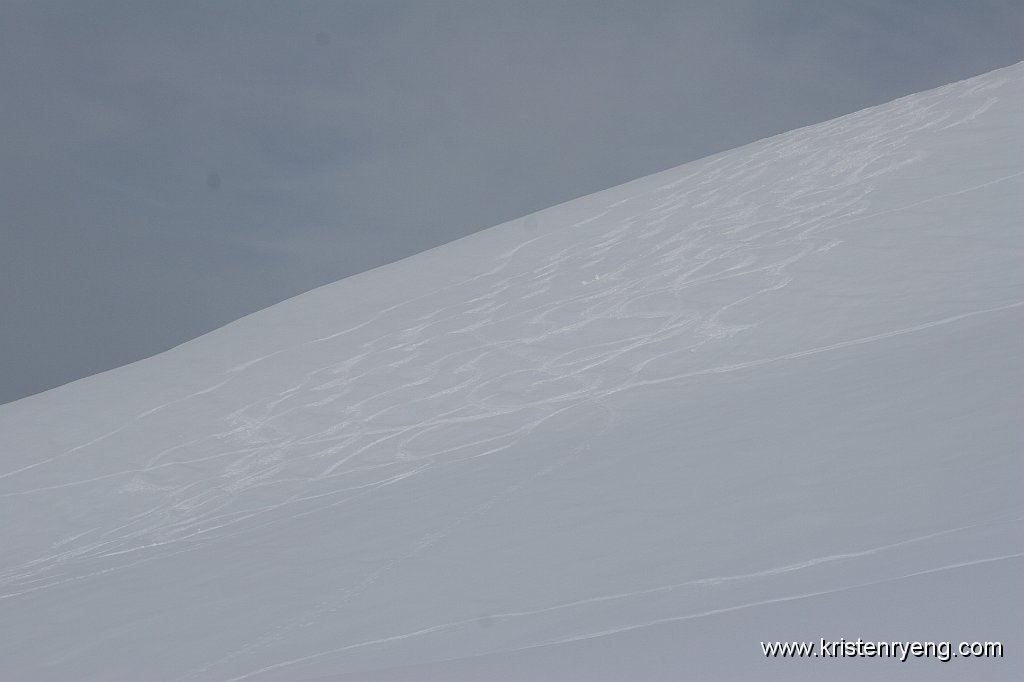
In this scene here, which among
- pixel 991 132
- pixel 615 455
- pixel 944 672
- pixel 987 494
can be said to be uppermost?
pixel 991 132

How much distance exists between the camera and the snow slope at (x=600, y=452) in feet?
6.68

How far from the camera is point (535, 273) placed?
5.47 meters

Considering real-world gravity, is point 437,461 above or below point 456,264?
below

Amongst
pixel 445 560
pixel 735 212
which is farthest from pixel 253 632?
pixel 735 212

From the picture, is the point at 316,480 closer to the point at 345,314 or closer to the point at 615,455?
the point at 615,455

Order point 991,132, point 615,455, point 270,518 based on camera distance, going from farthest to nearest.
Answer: point 991,132 < point 270,518 < point 615,455

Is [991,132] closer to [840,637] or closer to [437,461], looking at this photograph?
[437,461]

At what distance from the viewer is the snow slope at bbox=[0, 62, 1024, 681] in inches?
80.2

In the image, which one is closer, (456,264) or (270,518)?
(270,518)

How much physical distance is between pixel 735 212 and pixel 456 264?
1.79 meters

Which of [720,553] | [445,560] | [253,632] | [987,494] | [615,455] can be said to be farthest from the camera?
[615,455]

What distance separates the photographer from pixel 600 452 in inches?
134

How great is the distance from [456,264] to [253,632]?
374cm

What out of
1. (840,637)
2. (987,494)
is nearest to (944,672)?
(840,637)
